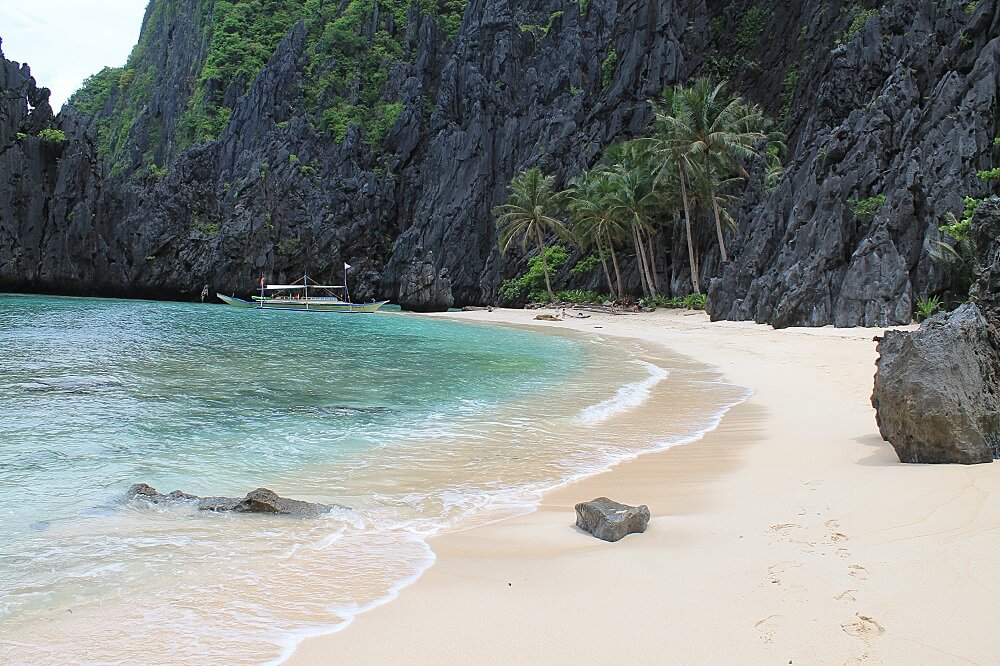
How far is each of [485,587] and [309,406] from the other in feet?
24.5

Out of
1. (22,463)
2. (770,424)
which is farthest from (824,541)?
(22,463)

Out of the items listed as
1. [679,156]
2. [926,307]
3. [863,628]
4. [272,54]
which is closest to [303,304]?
[679,156]

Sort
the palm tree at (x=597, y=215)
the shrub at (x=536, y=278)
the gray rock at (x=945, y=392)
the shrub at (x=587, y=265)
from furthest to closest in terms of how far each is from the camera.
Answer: the shrub at (x=536, y=278)
the shrub at (x=587, y=265)
the palm tree at (x=597, y=215)
the gray rock at (x=945, y=392)

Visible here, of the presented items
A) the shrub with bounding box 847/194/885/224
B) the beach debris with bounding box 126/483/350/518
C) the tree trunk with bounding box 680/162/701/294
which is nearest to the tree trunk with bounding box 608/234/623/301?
the tree trunk with bounding box 680/162/701/294

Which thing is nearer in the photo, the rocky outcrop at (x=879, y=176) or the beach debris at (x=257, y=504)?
the beach debris at (x=257, y=504)

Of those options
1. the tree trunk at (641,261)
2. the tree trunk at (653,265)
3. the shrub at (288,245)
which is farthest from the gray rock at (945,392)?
the shrub at (288,245)

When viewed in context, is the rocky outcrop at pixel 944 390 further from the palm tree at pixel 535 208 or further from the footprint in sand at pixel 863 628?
the palm tree at pixel 535 208

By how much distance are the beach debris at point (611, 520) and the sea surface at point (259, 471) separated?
3.10 feet

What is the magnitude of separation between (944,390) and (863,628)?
3.34 metres

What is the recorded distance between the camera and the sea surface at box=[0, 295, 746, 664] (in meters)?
3.11

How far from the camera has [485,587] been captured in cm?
326

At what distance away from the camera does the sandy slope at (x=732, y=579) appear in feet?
8.03

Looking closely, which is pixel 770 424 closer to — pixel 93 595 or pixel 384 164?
pixel 93 595

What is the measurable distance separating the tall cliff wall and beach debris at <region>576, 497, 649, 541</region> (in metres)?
27.7
